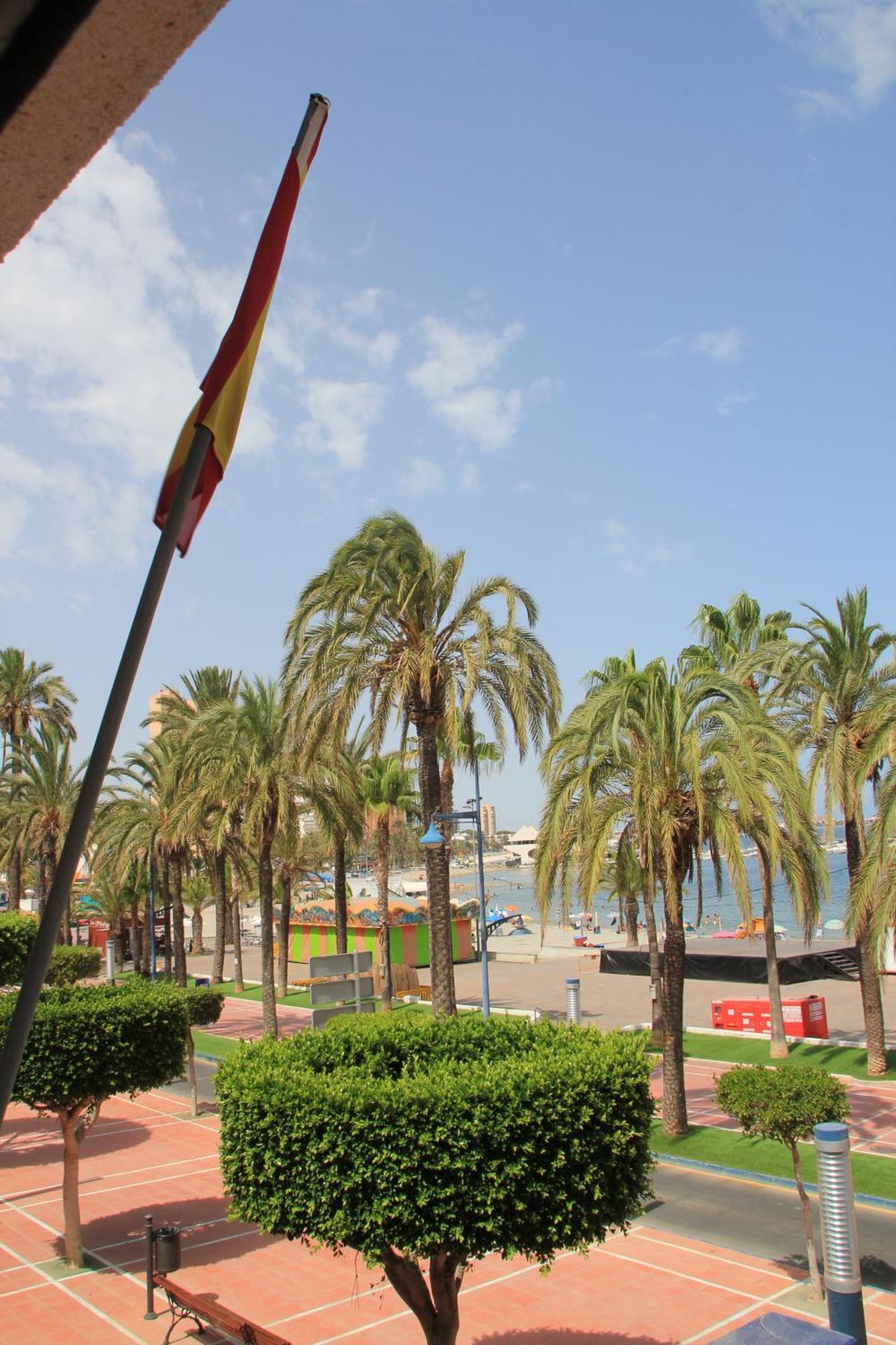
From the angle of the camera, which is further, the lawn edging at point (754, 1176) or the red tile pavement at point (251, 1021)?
the red tile pavement at point (251, 1021)

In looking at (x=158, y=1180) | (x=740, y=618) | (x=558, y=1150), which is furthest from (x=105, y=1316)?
(x=740, y=618)

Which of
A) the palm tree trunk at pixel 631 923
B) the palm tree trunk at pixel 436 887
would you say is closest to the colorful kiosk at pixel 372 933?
the palm tree trunk at pixel 631 923

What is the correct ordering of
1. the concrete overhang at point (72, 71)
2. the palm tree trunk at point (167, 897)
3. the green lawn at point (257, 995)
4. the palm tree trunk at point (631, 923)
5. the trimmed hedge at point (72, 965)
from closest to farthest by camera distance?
the concrete overhang at point (72, 71) < the trimmed hedge at point (72, 965) < the green lawn at point (257, 995) < the palm tree trunk at point (167, 897) < the palm tree trunk at point (631, 923)

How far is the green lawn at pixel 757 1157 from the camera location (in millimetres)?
16234

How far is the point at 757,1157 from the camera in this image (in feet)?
58.7

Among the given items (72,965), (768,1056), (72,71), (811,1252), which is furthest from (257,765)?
(72,71)

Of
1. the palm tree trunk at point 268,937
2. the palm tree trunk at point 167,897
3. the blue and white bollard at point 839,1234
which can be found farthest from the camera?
the palm tree trunk at point 167,897

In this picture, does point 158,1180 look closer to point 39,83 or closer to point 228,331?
point 228,331

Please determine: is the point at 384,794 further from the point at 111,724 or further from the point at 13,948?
the point at 111,724

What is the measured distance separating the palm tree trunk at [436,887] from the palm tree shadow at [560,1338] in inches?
286

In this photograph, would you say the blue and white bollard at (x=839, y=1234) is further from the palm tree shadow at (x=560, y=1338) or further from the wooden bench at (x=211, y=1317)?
the wooden bench at (x=211, y=1317)

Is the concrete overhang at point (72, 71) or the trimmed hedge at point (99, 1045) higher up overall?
the concrete overhang at point (72, 71)

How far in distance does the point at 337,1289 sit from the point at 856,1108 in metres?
11.2

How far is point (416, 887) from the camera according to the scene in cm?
12975
